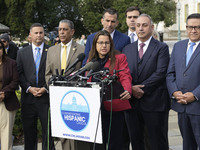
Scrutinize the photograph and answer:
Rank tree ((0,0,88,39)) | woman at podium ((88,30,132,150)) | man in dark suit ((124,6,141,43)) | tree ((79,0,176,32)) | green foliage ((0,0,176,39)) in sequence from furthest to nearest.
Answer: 1. tree ((0,0,88,39))
2. green foliage ((0,0,176,39))
3. tree ((79,0,176,32))
4. man in dark suit ((124,6,141,43))
5. woman at podium ((88,30,132,150))

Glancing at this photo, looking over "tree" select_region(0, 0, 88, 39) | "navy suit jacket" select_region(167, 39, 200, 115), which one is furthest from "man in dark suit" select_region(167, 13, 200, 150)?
"tree" select_region(0, 0, 88, 39)

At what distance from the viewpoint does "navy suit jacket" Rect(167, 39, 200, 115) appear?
4.53m

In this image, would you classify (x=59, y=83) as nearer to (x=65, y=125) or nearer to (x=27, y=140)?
(x=65, y=125)

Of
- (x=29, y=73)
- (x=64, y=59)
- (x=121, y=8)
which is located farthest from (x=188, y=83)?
(x=121, y=8)

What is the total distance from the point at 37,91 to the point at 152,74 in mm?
1965

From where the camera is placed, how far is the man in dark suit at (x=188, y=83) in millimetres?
4527

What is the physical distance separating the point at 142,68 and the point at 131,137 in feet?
3.64

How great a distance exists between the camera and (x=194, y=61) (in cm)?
458

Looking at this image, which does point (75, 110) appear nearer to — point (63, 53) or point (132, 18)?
point (63, 53)

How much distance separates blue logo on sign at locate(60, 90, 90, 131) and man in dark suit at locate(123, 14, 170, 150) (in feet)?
4.93

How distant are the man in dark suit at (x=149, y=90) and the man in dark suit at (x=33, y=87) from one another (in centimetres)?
153

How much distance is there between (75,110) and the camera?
3.66m

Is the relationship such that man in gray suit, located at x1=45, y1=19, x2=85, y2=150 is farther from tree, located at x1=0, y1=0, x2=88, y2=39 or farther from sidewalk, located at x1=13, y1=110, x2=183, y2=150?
tree, located at x1=0, y1=0, x2=88, y2=39

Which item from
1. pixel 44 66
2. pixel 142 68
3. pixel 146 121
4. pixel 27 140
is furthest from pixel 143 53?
pixel 27 140
